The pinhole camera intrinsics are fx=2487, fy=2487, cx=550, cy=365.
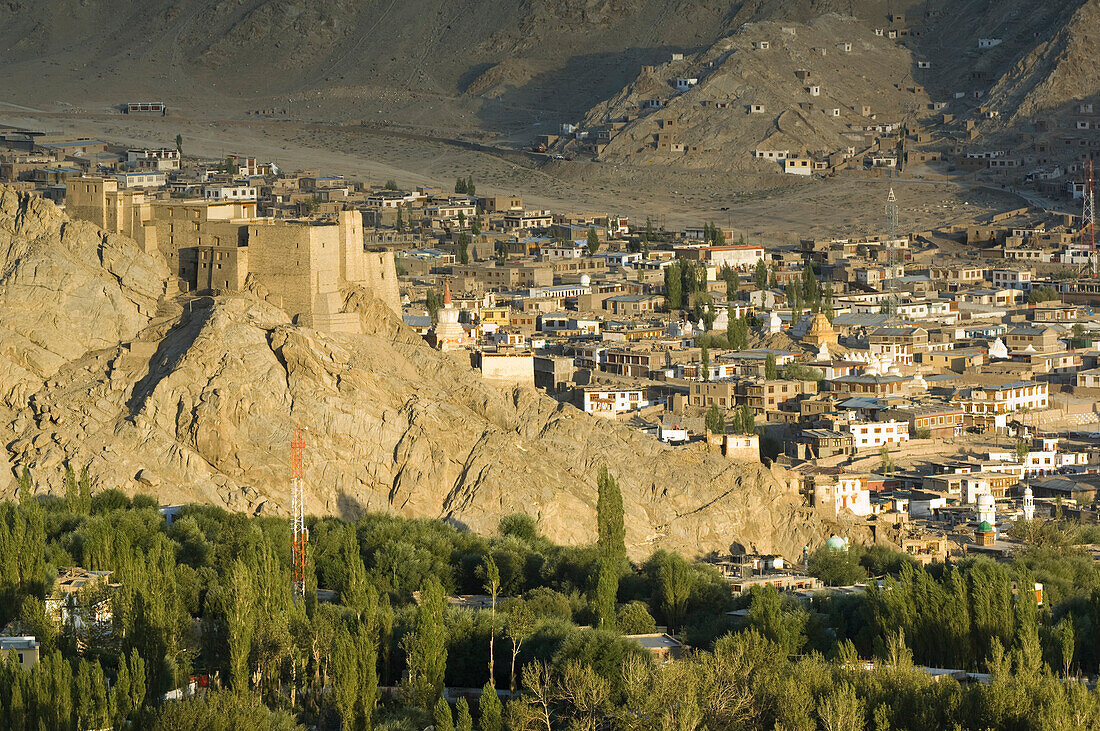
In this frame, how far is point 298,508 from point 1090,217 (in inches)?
2532

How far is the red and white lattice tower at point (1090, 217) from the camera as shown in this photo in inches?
3752

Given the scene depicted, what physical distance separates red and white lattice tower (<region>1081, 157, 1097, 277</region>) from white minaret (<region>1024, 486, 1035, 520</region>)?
4000 cm

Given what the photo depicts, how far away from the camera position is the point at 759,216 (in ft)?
355

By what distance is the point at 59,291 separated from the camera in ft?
159

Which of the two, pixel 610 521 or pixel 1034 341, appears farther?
pixel 1034 341

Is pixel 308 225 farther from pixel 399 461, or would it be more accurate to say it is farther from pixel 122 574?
pixel 122 574

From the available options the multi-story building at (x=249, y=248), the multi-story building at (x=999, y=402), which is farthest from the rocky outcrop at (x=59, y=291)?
the multi-story building at (x=999, y=402)

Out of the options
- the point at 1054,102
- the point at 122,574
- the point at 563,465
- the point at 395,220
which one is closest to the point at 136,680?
the point at 122,574

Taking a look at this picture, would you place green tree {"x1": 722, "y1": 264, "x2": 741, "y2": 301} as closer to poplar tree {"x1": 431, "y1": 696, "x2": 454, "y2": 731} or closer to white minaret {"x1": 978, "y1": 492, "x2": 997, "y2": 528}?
white minaret {"x1": 978, "y1": 492, "x2": 997, "y2": 528}

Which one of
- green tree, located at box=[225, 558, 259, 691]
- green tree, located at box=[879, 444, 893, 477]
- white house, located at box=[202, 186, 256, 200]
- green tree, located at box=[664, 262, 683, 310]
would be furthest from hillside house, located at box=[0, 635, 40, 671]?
white house, located at box=[202, 186, 256, 200]

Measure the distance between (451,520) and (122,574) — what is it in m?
10.4

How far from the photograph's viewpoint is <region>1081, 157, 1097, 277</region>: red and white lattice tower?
95300 mm

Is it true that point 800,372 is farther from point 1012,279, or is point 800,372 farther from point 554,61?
point 554,61

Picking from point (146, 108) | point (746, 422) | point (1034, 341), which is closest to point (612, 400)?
point (746, 422)
